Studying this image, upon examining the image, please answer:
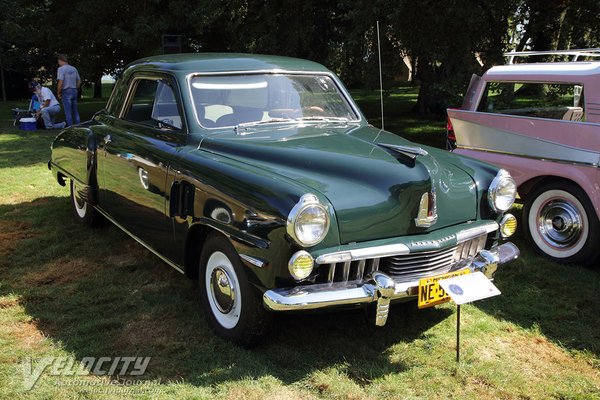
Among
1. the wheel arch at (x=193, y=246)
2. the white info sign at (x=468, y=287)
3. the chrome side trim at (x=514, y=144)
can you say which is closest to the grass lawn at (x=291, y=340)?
the wheel arch at (x=193, y=246)

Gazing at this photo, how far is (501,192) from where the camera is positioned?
12.1 feet

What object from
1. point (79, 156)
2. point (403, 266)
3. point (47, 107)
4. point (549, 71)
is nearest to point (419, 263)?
point (403, 266)

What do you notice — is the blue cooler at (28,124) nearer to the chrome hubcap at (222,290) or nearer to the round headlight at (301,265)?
the chrome hubcap at (222,290)

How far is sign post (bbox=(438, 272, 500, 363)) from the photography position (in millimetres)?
3166

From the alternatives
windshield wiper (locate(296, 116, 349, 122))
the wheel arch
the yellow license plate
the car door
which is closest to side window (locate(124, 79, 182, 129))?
the car door

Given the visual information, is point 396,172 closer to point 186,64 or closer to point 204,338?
point 204,338

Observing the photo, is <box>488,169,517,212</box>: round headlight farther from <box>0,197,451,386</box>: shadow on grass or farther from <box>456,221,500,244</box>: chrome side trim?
<box>0,197,451,386</box>: shadow on grass

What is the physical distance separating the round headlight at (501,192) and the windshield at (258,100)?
1.36 m

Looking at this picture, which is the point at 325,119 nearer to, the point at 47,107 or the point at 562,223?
the point at 562,223

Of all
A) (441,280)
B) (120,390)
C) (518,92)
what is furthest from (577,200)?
(120,390)

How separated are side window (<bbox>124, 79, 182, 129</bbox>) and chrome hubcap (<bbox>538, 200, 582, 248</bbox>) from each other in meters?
3.45

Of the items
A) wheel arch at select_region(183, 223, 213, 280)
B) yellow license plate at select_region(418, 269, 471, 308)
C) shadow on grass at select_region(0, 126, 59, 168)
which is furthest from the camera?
shadow on grass at select_region(0, 126, 59, 168)

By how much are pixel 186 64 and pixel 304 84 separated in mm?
918

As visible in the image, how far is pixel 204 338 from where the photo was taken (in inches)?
140
